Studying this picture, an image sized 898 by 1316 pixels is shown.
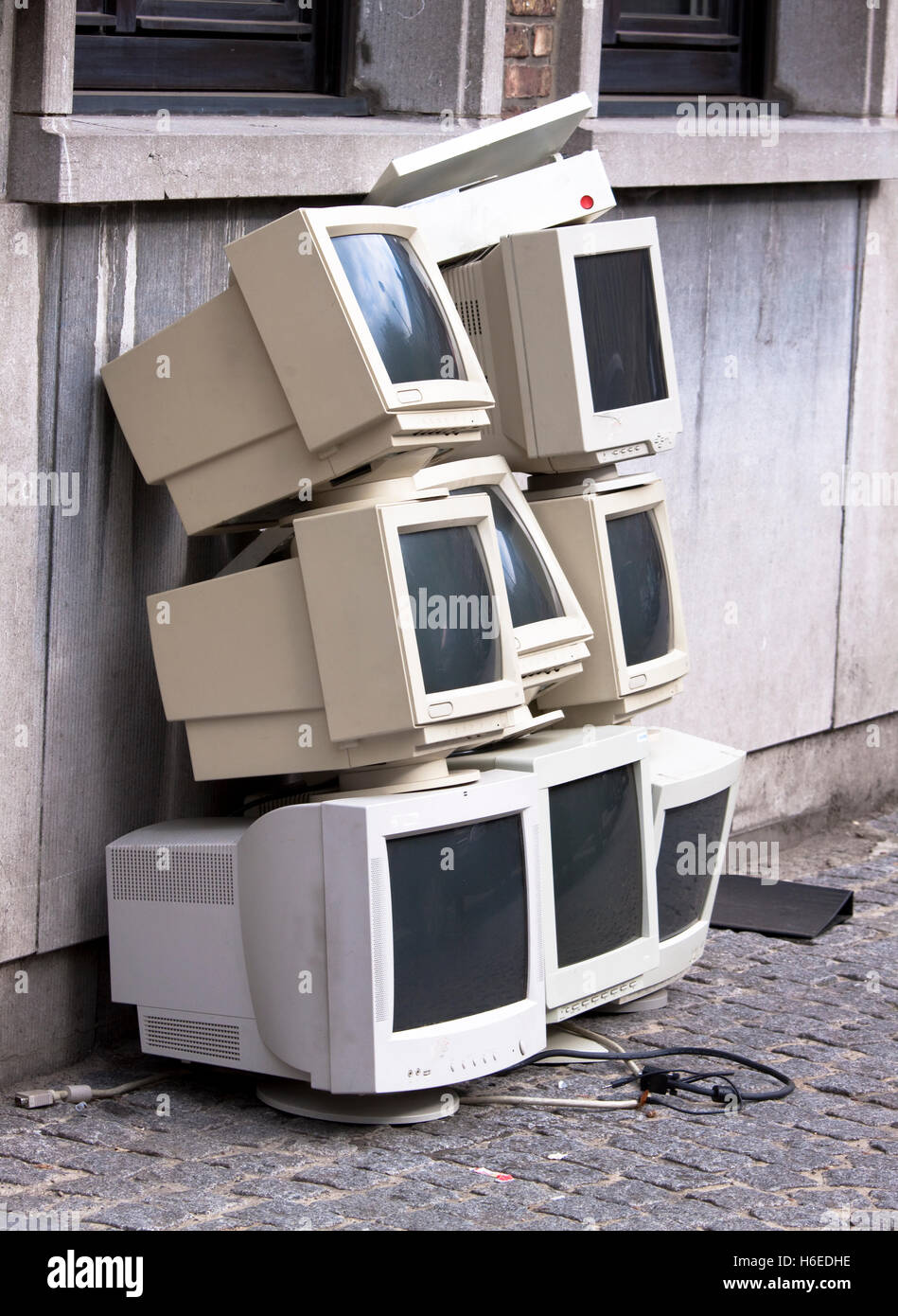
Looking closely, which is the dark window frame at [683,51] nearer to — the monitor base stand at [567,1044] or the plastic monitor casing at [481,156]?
the plastic monitor casing at [481,156]

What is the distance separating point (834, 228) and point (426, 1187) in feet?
13.8

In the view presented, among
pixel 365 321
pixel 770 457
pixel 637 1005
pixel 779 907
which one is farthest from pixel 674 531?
pixel 365 321

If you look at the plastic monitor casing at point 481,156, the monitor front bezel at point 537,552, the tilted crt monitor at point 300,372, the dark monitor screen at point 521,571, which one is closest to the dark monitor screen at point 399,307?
the tilted crt monitor at point 300,372

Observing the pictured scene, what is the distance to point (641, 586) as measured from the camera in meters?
4.59

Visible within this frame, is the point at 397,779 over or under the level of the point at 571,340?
under

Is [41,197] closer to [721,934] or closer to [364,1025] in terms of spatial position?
[364,1025]

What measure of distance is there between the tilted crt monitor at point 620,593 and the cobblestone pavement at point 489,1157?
2.83 feet

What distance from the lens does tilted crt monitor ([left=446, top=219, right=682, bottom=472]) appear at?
4.29 metres

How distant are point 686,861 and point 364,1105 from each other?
114 cm

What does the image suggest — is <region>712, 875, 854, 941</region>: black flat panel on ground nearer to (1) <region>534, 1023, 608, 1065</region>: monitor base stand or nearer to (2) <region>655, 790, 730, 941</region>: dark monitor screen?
(2) <region>655, 790, 730, 941</region>: dark monitor screen

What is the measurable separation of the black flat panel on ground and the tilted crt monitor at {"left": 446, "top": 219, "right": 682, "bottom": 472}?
68.8 inches

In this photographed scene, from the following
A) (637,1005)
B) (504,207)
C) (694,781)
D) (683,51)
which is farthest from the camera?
(683,51)

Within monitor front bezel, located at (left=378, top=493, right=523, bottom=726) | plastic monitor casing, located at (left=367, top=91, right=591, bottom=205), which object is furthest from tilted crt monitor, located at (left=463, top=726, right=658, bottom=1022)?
plastic monitor casing, located at (left=367, top=91, right=591, bottom=205)

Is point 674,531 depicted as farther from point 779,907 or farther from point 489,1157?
point 489,1157
